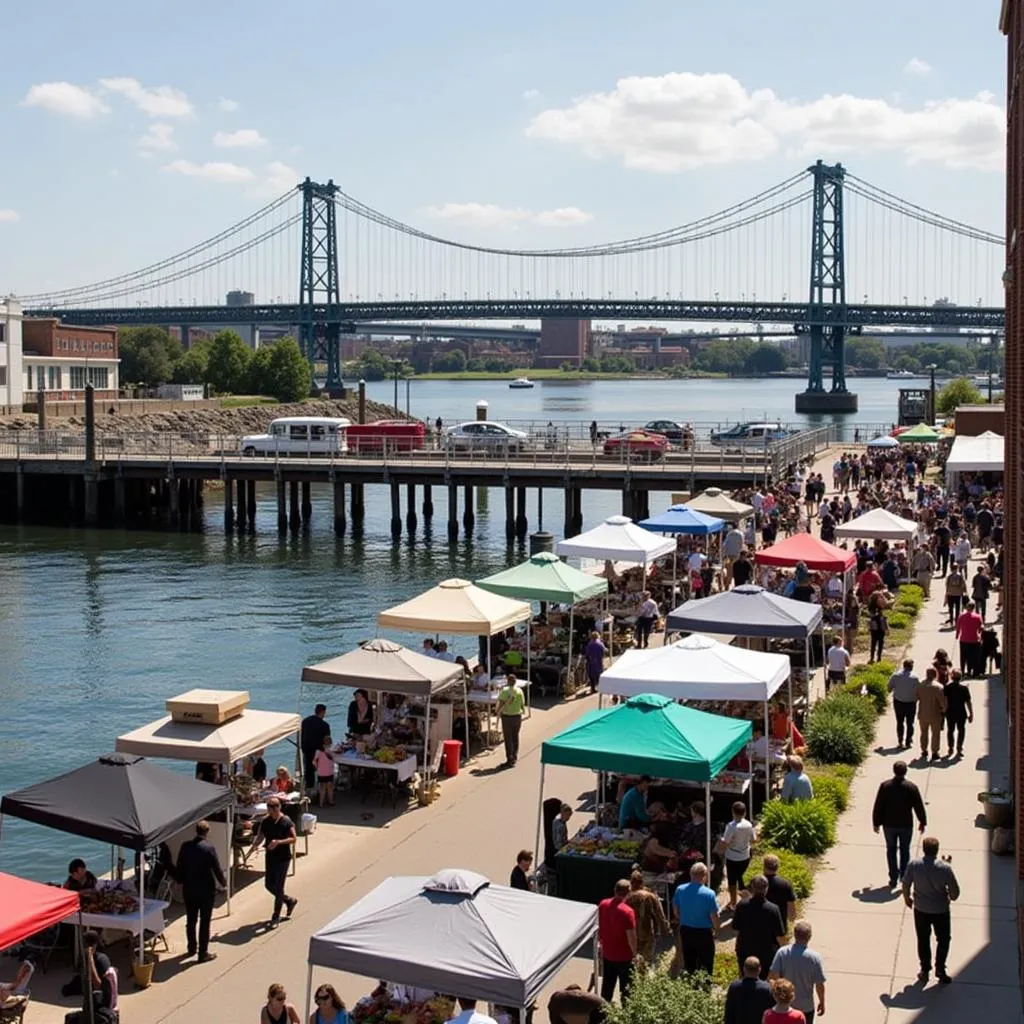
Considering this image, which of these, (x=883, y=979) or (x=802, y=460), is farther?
(x=802, y=460)

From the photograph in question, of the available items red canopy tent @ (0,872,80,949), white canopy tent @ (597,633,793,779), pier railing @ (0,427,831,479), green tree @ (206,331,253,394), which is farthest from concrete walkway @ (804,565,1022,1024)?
green tree @ (206,331,253,394)

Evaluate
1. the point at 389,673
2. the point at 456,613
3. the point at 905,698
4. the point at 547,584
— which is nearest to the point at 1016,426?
the point at 905,698

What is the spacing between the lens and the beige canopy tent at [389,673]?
762 inches

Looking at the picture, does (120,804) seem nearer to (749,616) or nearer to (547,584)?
(749,616)

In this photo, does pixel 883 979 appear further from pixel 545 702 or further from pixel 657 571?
pixel 657 571

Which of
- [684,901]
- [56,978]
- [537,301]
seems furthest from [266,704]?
[537,301]

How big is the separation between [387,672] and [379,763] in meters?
1.14

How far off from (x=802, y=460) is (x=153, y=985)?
48562mm

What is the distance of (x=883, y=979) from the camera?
1315 cm

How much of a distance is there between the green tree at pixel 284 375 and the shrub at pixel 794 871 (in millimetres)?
117862

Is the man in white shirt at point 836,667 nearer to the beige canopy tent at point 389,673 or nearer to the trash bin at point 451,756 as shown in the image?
the trash bin at point 451,756

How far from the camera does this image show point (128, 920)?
46.8ft

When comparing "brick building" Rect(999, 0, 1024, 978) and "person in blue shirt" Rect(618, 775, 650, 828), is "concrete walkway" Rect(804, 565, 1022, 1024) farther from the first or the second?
"person in blue shirt" Rect(618, 775, 650, 828)

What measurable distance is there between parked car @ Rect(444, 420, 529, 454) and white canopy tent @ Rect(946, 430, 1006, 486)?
18.6 metres
